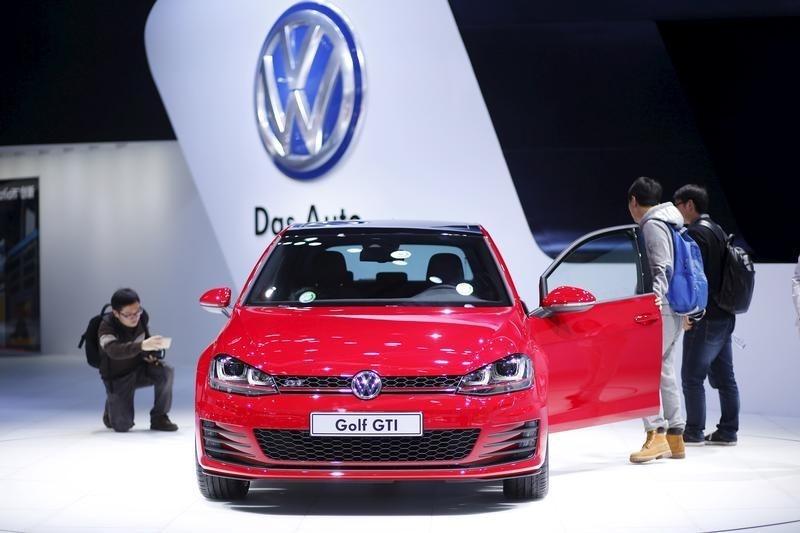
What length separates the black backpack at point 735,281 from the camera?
25.1ft

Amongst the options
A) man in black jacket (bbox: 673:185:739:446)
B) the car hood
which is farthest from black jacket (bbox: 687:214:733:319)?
the car hood

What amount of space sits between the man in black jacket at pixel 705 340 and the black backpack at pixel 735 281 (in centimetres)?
3

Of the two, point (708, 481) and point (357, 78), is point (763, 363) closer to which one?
point (708, 481)

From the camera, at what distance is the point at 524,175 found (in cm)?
1012

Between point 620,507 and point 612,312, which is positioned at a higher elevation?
point 612,312

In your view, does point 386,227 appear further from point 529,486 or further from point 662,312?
point 662,312

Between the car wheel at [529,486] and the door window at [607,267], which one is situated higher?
the door window at [607,267]

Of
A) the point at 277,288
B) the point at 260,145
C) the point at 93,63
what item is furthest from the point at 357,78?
the point at 277,288

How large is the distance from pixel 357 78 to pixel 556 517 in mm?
6194

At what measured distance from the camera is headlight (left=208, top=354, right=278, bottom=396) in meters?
5.21

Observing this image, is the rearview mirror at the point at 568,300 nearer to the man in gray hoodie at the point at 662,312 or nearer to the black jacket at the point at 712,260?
the man in gray hoodie at the point at 662,312

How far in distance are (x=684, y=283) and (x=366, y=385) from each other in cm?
251

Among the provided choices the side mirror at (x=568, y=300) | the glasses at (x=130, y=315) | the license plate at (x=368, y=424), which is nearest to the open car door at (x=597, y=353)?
the side mirror at (x=568, y=300)

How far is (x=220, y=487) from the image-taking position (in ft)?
18.8
